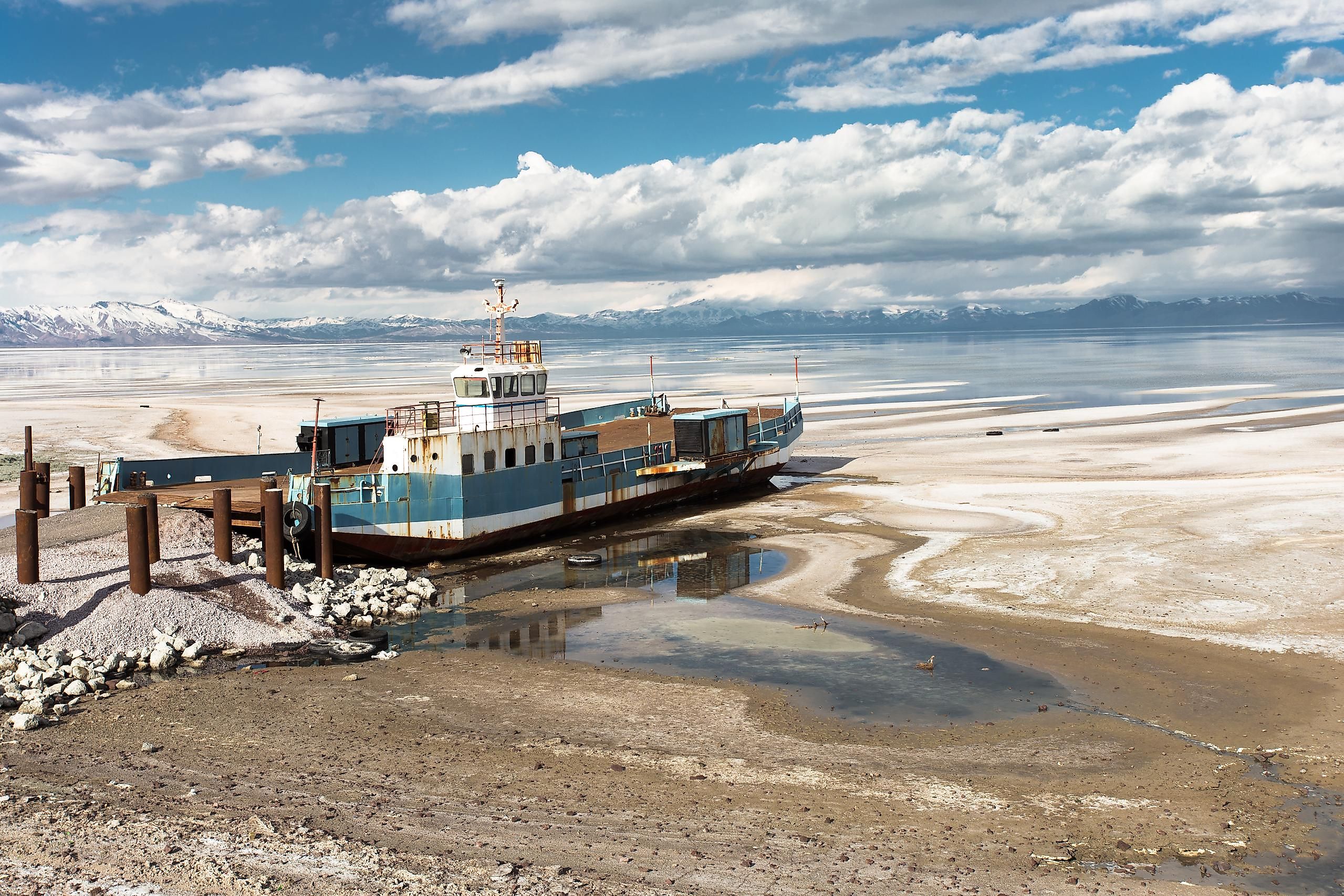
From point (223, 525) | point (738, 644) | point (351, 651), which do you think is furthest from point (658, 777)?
point (223, 525)

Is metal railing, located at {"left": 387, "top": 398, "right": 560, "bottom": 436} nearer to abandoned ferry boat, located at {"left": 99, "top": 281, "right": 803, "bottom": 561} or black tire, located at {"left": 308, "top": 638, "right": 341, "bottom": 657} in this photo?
abandoned ferry boat, located at {"left": 99, "top": 281, "right": 803, "bottom": 561}

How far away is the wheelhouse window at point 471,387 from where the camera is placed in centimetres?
3284

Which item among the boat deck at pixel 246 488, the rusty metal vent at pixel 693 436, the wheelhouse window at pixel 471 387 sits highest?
the wheelhouse window at pixel 471 387

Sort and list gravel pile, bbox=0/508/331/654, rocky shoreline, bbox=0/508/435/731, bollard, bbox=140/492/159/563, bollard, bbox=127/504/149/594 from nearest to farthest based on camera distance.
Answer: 1. rocky shoreline, bbox=0/508/435/731
2. gravel pile, bbox=0/508/331/654
3. bollard, bbox=127/504/149/594
4. bollard, bbox=140/492/159/563

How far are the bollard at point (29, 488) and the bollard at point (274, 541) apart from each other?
9.01 m

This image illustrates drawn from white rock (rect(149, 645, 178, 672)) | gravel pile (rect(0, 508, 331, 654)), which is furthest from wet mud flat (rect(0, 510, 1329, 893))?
gravel pile (rect(0, 508, 331, 654))

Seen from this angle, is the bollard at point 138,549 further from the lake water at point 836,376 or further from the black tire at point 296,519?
the lake water at point 836,376

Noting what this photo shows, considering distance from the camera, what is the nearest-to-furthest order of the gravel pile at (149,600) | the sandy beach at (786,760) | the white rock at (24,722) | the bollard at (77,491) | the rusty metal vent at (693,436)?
1. the sandy beach at (786,760)
2. the white rock at (24,722)
3. the gravel pile at (149,600)
4. the bollard at (77,491)
5. the rusty metal vent at (693,436)

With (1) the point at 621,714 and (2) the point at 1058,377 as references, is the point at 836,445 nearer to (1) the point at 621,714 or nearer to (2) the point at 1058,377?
(1) the point at 621,714

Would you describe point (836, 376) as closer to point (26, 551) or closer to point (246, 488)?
point (246, 488)

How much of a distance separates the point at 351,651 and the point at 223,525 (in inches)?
207

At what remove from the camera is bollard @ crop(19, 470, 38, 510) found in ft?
93.1

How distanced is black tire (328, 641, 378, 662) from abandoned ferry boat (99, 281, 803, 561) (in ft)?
19.3

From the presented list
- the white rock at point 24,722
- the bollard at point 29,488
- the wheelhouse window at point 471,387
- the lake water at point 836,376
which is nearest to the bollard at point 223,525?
the bollard at point 29,488
